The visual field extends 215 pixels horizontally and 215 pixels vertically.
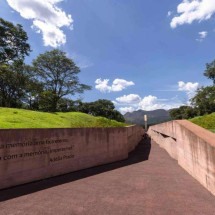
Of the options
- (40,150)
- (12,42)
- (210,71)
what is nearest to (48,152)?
(40,150)

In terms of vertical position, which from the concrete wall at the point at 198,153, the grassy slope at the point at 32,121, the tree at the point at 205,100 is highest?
the tree at the point at 205,100

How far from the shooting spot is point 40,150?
10.6 metres

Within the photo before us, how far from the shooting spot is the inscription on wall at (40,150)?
9.23m

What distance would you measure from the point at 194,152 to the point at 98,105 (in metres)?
94.3

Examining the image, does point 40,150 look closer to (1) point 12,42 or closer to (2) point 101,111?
(1) point 12,42

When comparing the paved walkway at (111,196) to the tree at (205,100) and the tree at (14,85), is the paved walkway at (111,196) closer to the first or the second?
the tree at (14,85)

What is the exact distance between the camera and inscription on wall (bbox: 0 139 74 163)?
9226 mm

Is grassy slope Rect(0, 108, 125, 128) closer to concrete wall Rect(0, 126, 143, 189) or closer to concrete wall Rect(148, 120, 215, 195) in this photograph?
concrete wall Rect(0, 126, 143, 189)

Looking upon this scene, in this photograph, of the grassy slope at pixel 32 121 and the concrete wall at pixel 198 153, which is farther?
the grassy slope at pixel 32 121

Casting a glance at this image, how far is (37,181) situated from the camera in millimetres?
10164

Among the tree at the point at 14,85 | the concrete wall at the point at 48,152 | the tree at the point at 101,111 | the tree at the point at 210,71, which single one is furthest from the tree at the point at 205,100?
the concrete wall at the point at 48,152

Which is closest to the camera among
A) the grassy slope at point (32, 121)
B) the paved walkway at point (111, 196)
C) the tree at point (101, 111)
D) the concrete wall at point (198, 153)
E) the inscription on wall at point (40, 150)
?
the paved walkway at point (111, 196)

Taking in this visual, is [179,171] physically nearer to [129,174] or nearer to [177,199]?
[129,174]

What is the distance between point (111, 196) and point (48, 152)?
12.4ft
